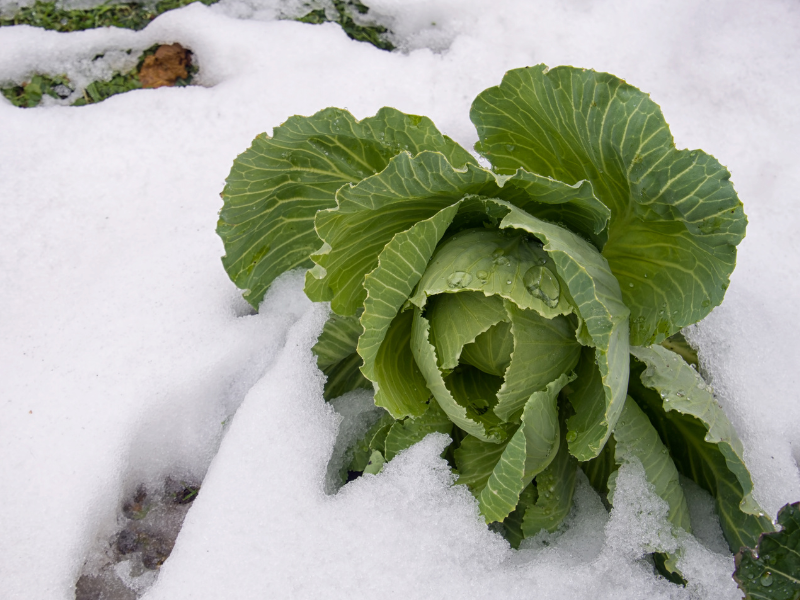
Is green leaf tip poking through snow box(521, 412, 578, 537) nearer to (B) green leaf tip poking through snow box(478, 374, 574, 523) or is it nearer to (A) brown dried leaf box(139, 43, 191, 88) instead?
(B) green leaf tip poking through snow box(478, 374, 574, 523)

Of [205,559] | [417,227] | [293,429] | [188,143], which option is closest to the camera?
[417,227]

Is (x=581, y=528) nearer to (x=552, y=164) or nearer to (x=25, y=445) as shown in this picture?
(x=552, y=164)

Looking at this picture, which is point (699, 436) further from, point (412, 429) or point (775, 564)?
point (412, 429)

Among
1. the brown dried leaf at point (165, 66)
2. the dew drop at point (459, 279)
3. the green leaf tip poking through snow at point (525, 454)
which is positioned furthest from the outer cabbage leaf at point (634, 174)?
the brown dried leaf at point (165, 66)

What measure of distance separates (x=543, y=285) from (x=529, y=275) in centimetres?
4

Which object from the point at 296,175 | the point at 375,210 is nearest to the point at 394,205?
the point at 375,210

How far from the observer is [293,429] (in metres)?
1.74

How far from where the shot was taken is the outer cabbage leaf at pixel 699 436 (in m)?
1.41

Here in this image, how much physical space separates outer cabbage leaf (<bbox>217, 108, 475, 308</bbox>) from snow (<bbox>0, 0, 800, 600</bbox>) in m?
0.16

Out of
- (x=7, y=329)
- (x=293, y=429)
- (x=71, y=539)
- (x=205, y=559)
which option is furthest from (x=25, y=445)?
(x=293, y=429)

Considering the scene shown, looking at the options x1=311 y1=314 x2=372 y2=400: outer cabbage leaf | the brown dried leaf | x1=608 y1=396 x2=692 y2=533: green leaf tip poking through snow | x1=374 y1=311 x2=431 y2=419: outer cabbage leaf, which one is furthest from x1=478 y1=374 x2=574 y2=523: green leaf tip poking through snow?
the brown dried leaf

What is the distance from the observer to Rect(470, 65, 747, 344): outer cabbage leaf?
54.2 inches

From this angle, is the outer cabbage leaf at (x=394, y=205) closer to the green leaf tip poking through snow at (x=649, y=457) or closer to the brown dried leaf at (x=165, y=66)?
the green leaf tip poking through snow at (x=649, y=457)

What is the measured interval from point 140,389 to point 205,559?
57 cm
